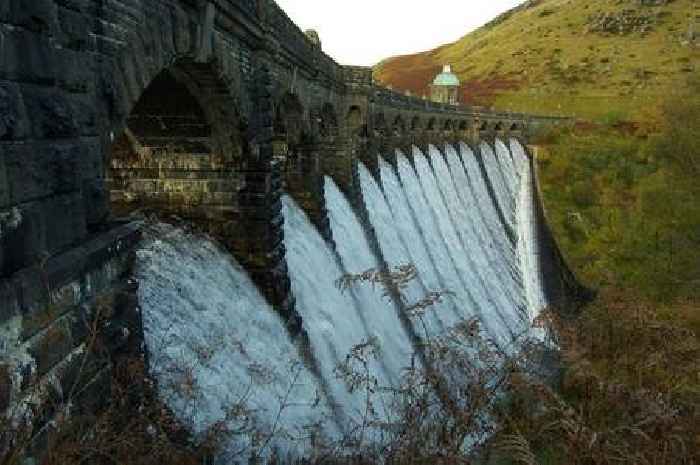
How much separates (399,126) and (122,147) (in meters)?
24.1

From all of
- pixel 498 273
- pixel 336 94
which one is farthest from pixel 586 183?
pixel 336 94

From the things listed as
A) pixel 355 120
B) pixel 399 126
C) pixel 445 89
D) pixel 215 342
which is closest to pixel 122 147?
pixel 215 342

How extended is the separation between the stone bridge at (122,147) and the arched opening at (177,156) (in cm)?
3

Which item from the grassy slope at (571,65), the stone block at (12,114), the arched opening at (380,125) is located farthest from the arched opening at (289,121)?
the grassy slope at (571,65)

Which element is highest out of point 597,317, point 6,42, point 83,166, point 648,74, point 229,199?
point 648,74

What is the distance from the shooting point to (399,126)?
34.2 m

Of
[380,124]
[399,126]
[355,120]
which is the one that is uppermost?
[355,120]

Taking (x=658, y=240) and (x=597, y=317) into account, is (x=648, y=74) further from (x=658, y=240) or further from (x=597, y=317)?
(x=597, y=317)

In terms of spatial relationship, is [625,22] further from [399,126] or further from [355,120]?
[355,120]

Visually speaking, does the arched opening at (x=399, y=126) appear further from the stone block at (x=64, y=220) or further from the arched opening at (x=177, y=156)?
the stone block at (x=64, y=220)

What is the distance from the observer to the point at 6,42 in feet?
13.6

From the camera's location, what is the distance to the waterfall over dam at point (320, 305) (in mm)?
8398

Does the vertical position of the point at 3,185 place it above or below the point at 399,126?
below

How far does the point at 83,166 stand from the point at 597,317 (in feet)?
49.1
